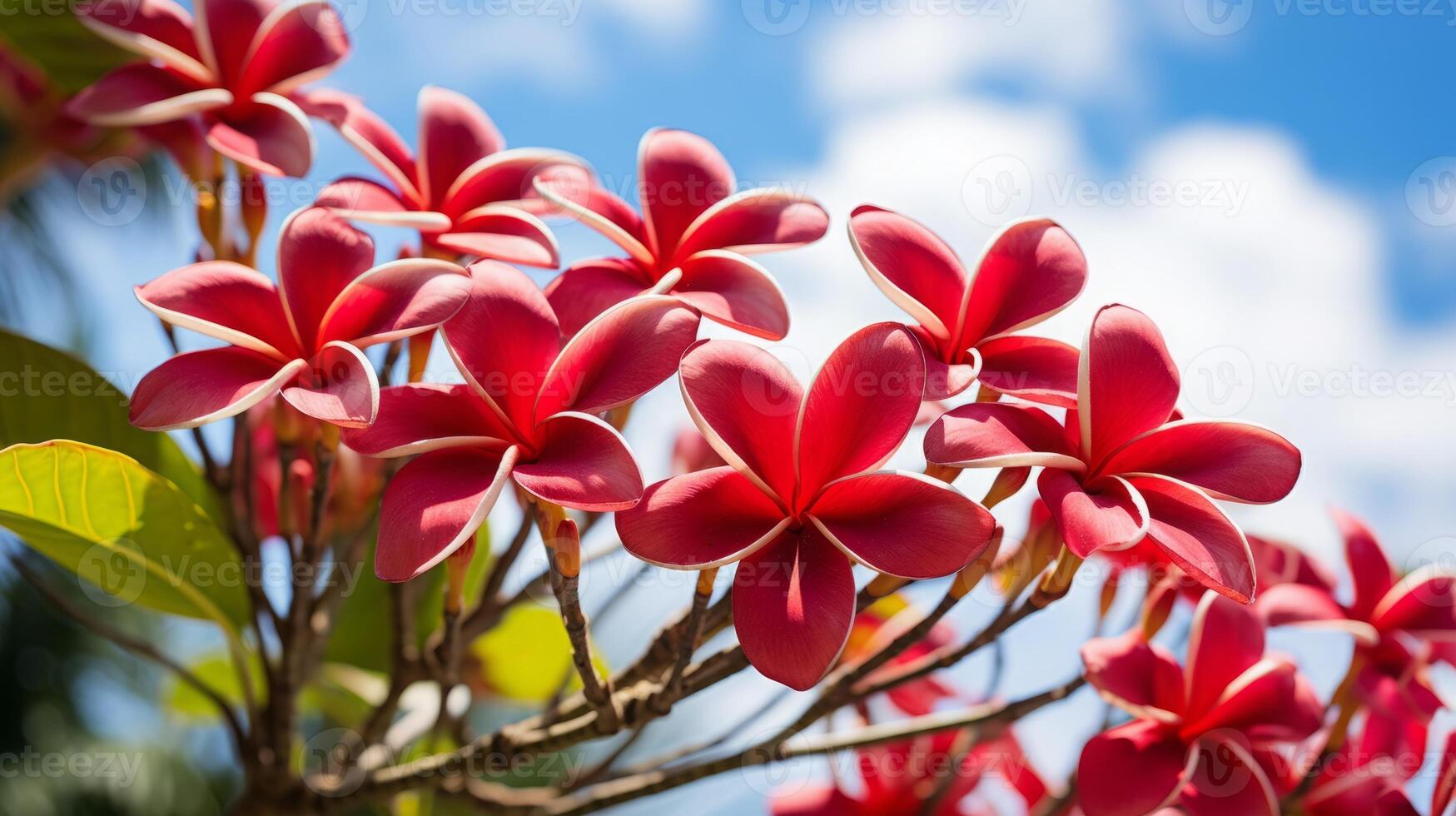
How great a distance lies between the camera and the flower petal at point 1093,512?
517 millimetres

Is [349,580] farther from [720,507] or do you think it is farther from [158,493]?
[720,507]

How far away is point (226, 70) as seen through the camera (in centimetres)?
85

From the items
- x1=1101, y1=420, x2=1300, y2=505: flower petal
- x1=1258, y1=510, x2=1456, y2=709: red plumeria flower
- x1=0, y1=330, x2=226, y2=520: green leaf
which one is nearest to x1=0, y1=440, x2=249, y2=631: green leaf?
x1=0, y1=330, x2=226, y2=520: green leaf

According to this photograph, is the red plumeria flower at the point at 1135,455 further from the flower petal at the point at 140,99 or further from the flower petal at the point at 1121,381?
the flower petal at the point at 140,99

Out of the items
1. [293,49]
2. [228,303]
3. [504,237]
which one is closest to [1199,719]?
[504,237]

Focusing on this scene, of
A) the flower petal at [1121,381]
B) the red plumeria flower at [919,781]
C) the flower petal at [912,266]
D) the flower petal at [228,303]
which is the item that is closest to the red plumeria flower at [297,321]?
the flower petal at [228,303]

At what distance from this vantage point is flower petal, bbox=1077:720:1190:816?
0.66 m

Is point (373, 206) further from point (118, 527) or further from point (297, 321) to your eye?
point (118, 527)

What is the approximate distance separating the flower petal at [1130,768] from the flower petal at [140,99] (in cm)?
74

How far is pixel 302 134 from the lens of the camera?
79cm

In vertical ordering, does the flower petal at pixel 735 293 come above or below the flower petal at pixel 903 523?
above

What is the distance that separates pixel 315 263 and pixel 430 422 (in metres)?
0.15

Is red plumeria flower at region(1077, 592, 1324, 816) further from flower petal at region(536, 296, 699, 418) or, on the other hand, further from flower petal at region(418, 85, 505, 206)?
flower petal at region(418, 85, 505, 206)

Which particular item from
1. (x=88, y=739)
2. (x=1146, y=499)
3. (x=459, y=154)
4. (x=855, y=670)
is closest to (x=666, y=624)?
(x=855, y=670)
